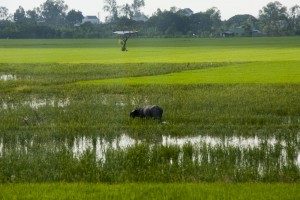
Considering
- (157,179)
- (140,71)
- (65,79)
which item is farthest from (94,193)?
(140,71)

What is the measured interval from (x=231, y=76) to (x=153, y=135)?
489 inches

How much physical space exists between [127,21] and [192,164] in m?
82.7

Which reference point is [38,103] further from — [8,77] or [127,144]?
[8,77]

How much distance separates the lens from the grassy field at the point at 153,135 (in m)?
7.94

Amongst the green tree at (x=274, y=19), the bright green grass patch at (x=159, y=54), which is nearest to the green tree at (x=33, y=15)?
the green tree at (x=274, y=19)

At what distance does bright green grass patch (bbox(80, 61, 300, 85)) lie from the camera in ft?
74.3

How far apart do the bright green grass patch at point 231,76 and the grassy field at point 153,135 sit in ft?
0.28

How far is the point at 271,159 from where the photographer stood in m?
9.85

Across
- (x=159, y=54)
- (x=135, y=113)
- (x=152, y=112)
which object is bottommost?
(x=159, y=54)

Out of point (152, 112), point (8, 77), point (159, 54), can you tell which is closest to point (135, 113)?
point (152, 112)

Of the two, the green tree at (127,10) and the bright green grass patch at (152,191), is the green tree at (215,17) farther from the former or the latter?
the bright green grass patch at (152,191)

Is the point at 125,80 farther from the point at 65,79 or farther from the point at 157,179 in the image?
the point at 157,179

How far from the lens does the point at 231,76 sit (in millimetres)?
24359

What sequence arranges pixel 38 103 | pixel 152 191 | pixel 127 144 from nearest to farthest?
pixel 152 191, pixel 127 144, pixel 38 103
